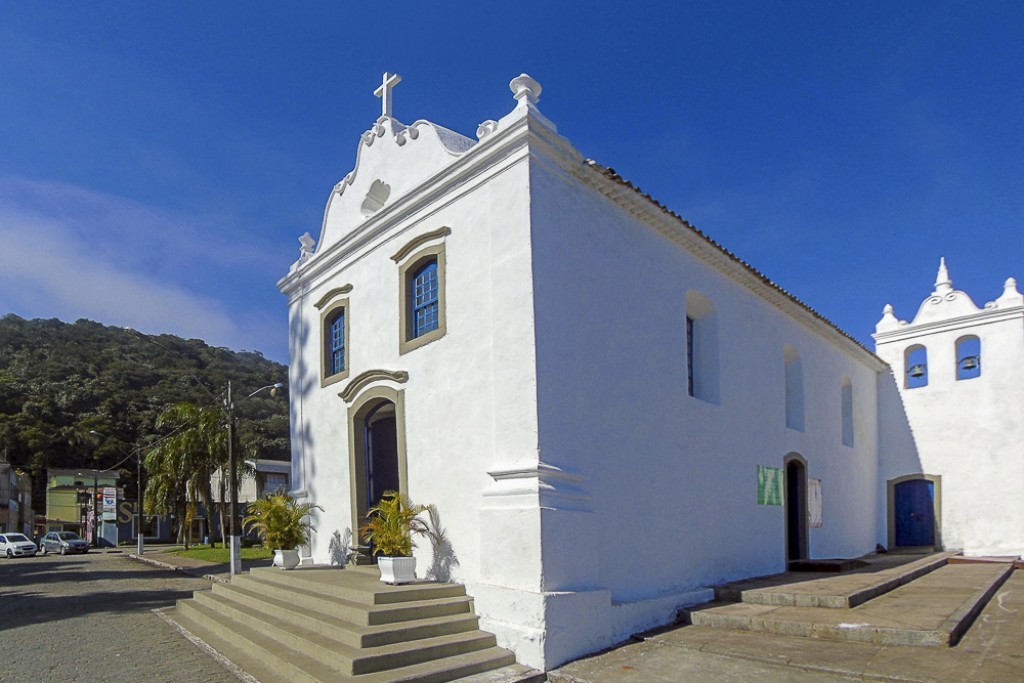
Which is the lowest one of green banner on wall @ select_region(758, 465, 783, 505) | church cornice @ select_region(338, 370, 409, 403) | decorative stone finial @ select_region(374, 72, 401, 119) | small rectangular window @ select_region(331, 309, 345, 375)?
green banner on wall @ select_region(758, 465, 783, 505)

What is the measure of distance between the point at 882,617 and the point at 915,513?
1217cm

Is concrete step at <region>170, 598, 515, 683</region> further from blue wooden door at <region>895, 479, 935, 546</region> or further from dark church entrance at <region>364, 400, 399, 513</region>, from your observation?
blue wooden door at <region>895, 479, 935, 546</region>

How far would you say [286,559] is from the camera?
11273 millimetres

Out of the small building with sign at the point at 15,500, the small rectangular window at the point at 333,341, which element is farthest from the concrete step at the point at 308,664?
the small building with sign at the point at 15,500

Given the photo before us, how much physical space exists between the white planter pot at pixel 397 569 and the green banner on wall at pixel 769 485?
22.0 ft

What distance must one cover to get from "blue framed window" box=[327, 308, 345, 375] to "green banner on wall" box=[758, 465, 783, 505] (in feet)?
25.4

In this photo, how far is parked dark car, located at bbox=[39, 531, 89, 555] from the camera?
35406mm

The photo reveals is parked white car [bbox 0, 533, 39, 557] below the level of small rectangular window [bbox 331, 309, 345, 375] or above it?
below

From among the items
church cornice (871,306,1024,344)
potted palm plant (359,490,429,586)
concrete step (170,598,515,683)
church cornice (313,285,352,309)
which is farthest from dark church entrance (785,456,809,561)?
church cornice (313,285,352,309)

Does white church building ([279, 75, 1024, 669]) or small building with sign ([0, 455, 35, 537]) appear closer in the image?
white church building ([279, 75, 1024, 669])

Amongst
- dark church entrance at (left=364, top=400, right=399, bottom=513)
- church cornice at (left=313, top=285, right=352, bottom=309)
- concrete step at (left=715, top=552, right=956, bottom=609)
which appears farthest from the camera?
church cornice at (left=313, top=285, right=352, bottom=309)

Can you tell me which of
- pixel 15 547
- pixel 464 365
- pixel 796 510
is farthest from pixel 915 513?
pixel 15 547

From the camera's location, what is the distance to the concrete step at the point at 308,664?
6488 millimetres

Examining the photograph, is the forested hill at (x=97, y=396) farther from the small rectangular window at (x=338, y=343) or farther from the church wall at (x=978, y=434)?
the church wall at (x=978, y=434)
